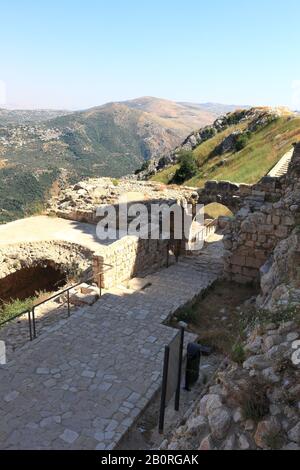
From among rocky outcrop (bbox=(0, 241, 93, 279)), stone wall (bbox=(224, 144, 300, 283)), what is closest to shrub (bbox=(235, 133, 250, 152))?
stone wall (bbox=(224, 144, 300, 283))

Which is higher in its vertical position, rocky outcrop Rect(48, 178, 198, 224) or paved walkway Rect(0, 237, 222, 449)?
rocky outcrop Rect(48, 178, 198, 224)

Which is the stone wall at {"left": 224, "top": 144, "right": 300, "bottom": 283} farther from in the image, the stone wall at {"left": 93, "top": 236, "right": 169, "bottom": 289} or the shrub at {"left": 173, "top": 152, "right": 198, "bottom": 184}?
the shrub at {"left": 173, "top": 152, "right": 198, "bottom": 184}

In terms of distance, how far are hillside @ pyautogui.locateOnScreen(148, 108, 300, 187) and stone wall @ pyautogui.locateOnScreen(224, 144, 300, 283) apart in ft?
47.1

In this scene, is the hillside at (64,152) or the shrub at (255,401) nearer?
the shrub at (255,401)

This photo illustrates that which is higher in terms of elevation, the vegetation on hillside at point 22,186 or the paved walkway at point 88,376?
the paved walkway at point 88,376

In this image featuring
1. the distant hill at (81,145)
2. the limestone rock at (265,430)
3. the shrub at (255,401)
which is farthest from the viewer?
the distant hill at (81,145)

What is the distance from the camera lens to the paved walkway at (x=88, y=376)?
19.2ft

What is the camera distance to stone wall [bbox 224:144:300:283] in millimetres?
11039

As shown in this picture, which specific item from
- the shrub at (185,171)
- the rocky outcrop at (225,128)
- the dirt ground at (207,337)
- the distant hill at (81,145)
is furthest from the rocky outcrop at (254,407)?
the distant hill at (81,145)

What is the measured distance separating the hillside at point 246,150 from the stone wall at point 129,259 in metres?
15.0

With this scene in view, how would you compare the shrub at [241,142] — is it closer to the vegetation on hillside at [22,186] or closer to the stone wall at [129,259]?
the stone wall at [129,259]

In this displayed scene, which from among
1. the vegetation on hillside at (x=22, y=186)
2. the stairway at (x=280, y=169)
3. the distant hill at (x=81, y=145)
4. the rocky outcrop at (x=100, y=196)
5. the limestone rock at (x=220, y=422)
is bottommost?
the vegetation on hillside at (x=22, y=186)

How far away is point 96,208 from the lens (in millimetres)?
17172
